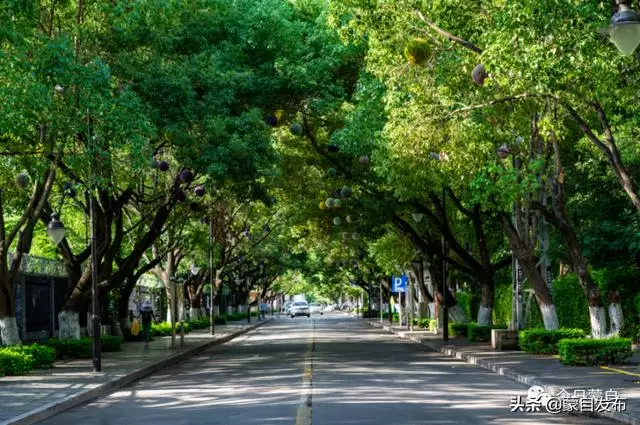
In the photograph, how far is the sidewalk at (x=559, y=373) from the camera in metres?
14.3

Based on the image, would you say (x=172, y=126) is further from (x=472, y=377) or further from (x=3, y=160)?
(x=472, y=377)

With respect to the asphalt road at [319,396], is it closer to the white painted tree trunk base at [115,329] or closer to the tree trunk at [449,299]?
the white painted tree trunk base at [115,329]

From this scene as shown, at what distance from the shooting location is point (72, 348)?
28.3 m

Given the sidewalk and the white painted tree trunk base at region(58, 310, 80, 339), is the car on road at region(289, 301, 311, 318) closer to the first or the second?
the white painted tree trunk base at region(58, 310, 80, 339)

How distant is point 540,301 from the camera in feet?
89.1

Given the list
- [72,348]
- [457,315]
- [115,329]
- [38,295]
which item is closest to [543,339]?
[72,348]

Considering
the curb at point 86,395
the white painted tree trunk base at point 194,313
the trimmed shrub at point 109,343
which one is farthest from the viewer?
Result: the white painted tree trunk base at point 194,313

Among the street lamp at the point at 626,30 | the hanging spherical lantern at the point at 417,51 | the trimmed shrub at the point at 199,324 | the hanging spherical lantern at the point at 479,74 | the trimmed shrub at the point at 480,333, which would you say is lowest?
the trimmed shrub at the point at 199,324

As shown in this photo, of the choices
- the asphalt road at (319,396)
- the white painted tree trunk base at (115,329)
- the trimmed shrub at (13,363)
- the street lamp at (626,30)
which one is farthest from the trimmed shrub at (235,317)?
the street lamp at (626,30)

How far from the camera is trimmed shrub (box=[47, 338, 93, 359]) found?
92.6 feet

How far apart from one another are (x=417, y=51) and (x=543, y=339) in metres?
10.9

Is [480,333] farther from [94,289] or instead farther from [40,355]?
[40,355]

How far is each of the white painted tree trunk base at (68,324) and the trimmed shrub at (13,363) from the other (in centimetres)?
789

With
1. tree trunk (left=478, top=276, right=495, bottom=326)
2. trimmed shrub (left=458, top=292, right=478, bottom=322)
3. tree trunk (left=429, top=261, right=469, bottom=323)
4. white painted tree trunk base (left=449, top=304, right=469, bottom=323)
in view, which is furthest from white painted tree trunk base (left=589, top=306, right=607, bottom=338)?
trimmed shrub (left=458, top=292, right=478, bottom=322)
